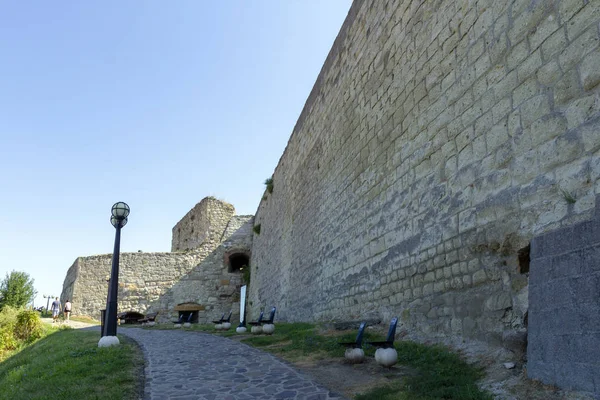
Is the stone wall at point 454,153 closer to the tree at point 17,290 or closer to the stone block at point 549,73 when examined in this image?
the stone block at point 549,73

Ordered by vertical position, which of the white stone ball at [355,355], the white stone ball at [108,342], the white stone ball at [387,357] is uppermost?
the white stone ball at [387,357]

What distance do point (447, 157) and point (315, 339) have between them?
3567 mm

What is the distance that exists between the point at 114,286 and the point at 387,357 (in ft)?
18.8

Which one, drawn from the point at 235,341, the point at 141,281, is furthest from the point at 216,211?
the point at 235,341

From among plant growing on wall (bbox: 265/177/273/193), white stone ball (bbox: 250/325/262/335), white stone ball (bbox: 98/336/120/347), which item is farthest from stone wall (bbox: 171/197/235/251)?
white stone ball (bbox: 98/336/120/347)

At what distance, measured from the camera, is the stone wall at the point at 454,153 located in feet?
12.4

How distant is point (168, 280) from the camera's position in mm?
23375

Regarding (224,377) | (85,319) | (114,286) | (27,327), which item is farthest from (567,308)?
(85,319)

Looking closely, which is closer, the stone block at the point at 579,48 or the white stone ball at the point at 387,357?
the stone block at the point at 579,48

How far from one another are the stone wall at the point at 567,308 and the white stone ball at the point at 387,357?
148 cm

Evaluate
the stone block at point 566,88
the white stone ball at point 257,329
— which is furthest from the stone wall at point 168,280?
the stone block at point 566,88

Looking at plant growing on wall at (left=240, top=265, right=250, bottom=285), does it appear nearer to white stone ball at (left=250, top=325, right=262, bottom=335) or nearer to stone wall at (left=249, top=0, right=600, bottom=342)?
stone wall at (left=249, top=0, right=600, bottom=342)

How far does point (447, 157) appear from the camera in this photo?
18.1 ft

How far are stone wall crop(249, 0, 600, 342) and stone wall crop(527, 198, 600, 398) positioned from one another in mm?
233
